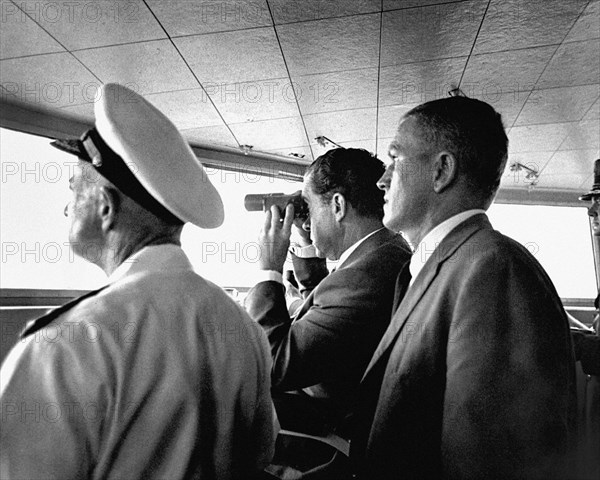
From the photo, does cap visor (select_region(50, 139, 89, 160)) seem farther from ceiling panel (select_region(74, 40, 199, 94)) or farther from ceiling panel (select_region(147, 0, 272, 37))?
ceiling panel (select_region(74, 40, 199, 94))

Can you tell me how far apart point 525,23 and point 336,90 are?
1334mm

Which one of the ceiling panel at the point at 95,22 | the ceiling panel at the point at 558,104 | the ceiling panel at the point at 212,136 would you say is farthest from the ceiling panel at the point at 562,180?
the ceiling panel at the point at 95,22

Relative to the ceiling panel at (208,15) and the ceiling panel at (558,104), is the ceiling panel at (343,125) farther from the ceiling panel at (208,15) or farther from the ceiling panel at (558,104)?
the ceiling panel at (208,15)

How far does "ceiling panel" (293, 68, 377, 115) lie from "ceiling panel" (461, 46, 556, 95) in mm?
682

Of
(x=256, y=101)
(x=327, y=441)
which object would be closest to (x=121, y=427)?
(x=327, y=441)

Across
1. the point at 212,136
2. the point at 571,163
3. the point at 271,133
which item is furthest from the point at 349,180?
the point at 571,163

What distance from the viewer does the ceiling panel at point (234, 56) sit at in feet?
9.85

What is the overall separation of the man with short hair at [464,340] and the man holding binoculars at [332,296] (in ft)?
0.50

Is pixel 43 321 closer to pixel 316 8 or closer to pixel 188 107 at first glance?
pixel 316 8

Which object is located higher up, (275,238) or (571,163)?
(571,163)

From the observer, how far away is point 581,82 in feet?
12.2

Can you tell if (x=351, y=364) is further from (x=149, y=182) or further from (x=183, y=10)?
(x=183, y=10)

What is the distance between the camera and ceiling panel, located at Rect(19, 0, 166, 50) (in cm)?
262

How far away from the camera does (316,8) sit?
2.75m
